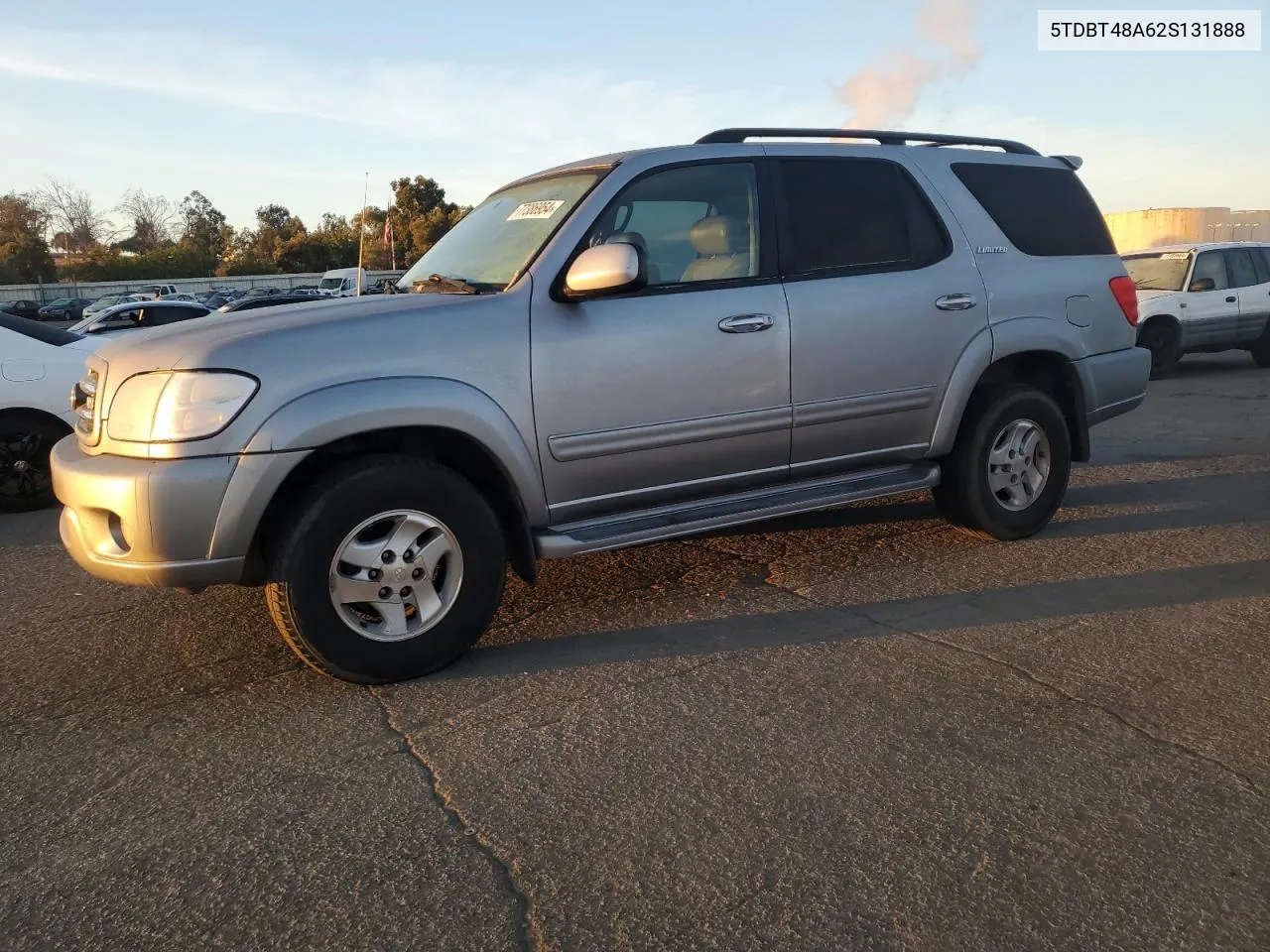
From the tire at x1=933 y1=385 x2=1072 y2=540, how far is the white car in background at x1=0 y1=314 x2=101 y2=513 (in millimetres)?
5437

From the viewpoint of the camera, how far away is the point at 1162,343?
41.9ft

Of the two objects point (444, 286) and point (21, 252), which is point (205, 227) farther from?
point (444, 286)

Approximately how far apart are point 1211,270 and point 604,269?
12176 millimetres

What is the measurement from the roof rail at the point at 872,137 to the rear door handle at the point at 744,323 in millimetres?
825

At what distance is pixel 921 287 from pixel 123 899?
12.6 feet

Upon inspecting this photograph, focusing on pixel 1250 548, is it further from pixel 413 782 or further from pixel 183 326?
pixel 183 326

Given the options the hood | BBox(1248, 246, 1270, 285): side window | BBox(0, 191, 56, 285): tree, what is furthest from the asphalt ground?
BBox(0, 191, 56, 285): tree

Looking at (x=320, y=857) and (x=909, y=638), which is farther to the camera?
(x=909, y=638)

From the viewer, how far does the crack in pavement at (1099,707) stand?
2.83 m

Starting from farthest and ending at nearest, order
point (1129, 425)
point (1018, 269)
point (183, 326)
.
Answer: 1. point (1129, 425)
2. point (1018, 269)
3. point (183, 326)

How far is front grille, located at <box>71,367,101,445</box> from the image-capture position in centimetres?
352

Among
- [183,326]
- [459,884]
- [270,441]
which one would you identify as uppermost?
[183,326]

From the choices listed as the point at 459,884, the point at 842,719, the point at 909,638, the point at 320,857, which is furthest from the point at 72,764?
the point at 909,638

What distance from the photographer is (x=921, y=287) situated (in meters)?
4.65
